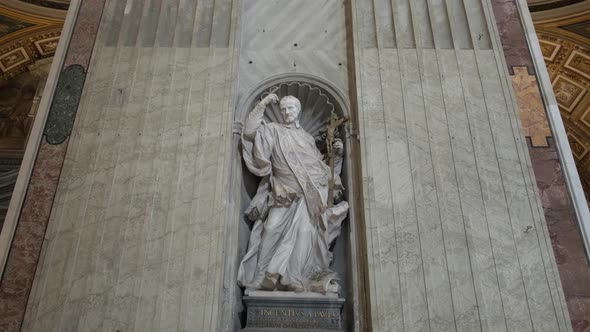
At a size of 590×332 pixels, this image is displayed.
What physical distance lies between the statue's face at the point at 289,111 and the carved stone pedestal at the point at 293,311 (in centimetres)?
194

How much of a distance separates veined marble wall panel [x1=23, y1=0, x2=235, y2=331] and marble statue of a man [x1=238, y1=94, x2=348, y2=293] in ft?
1.48

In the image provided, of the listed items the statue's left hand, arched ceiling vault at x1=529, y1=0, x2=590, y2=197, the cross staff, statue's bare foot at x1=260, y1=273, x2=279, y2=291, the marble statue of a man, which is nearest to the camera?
statue's bare foot at x1=260, y1=273, x2=279, y2=291

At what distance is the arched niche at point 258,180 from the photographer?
4.86 metres

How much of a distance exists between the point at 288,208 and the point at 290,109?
3.77 feet

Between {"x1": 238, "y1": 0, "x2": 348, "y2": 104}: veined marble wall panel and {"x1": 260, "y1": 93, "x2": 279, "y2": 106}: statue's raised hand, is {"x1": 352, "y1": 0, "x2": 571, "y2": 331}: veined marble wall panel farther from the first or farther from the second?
{"x1": 260, "y1": 93, "x2": 279, "y2": 106}: statue's raised hand

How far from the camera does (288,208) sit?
521 cm

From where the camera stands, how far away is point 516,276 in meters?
4.50

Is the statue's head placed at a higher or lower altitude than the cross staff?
higher

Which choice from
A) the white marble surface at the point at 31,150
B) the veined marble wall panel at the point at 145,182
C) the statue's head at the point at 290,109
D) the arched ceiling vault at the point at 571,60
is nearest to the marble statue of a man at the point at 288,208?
the statue's head at the point at 290,109

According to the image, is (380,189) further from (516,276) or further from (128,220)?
(128,220)

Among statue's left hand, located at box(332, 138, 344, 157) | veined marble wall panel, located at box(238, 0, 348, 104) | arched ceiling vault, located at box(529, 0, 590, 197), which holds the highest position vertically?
arched ceiling vault, located at box(529, 0, 590, 197)

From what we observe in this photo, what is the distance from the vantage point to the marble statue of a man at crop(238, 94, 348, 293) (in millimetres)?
4836

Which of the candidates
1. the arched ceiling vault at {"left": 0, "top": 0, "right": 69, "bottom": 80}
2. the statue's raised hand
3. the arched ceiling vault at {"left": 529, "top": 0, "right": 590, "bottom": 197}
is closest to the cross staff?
the statue's raised hand

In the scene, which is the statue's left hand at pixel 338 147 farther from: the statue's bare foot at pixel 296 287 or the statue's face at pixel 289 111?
the statue's bare foot at pixel 296 287
